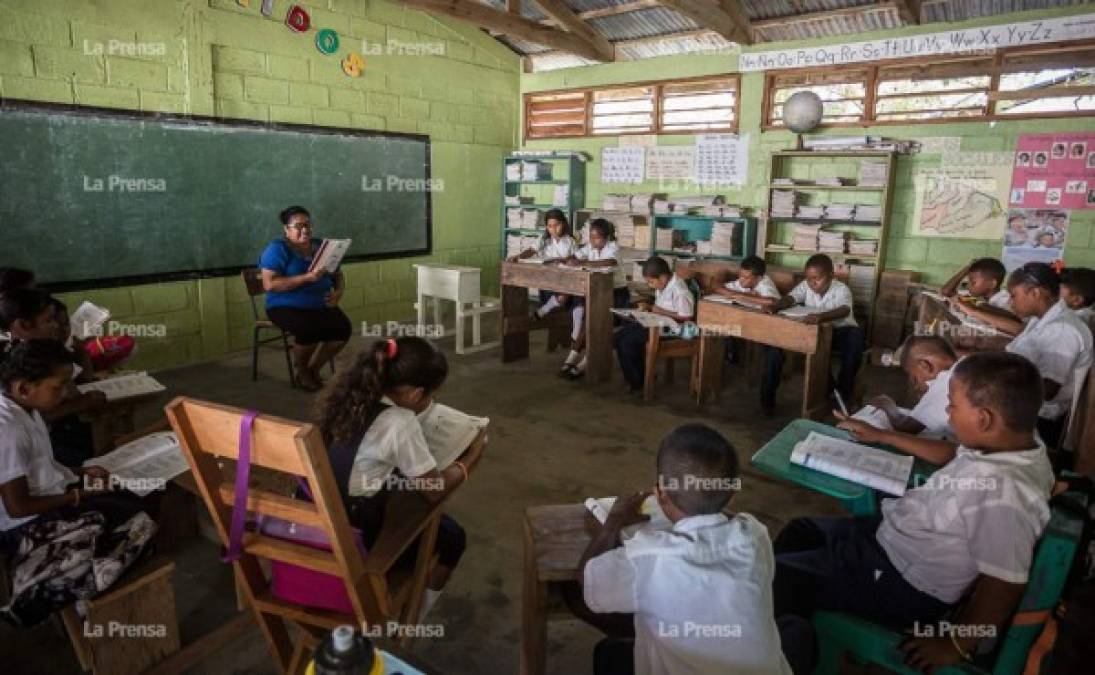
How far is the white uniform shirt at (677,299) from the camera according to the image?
4.32 metres

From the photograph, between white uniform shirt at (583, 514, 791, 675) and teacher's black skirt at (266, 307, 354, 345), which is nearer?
white uniform shirt at (583, 514, 791, 675)

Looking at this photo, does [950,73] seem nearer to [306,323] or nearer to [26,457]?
[306,323]

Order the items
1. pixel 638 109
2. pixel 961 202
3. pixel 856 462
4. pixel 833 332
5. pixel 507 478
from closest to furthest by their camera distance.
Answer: pixel 856 462 < pixel 507 478 < pixel 833 332 < pixel 961 202 < pixel 638 109

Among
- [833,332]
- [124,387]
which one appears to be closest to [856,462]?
[124,387]

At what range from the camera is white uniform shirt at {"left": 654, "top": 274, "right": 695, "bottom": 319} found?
4.32 m

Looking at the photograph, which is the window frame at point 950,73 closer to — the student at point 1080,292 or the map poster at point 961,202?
the map poster at point 961,202

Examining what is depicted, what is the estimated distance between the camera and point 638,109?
21.6 ft

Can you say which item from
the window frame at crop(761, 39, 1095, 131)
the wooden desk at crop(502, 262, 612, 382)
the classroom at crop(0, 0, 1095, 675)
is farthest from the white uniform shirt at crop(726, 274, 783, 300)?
the window frame at crop(761, 39, 1095, 131)

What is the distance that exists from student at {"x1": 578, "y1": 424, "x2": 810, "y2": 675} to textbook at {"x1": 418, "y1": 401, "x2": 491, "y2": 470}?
652 millimetres

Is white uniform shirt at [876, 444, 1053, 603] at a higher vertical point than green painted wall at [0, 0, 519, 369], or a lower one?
lower

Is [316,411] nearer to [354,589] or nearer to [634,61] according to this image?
[354,589]

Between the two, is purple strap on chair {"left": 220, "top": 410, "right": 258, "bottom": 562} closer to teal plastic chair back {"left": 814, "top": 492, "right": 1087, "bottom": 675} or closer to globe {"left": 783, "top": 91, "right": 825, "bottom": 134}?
teal plastic chair back {"left": 814, "top": 492, "right": 1087, "bottom": 675}

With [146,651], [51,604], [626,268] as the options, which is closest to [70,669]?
[146,651]

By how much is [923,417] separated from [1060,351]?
1.06m
